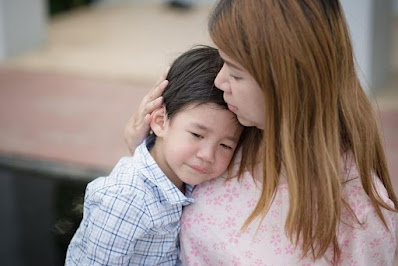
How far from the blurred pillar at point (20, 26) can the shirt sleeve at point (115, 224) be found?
532cm

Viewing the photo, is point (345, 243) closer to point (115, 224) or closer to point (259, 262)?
point (259, 262)

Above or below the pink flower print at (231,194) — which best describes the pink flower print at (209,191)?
below

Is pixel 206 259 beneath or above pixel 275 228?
beneath

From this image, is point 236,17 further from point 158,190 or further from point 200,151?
point 158,190

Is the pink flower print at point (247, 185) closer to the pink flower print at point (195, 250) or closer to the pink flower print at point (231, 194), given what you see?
the pink flower print at point (231, 194)

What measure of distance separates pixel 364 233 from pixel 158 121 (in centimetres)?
56

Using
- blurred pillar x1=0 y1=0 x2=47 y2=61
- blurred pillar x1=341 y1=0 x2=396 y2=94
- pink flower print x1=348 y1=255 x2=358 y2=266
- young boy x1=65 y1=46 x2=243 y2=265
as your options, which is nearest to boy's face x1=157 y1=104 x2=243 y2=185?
young boy x1=65 y1=46 x2=243 y2=265

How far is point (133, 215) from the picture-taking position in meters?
1.62

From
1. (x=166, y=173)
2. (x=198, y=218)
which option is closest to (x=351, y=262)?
(x=198, y=218)

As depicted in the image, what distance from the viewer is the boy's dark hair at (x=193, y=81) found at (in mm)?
1637

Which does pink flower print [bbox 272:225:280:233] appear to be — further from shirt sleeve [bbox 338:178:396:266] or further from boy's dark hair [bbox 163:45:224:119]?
boy's dark hair [bbox 163:45:224:119]

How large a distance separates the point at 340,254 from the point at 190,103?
0.48 metres

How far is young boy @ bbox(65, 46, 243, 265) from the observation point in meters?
1.62

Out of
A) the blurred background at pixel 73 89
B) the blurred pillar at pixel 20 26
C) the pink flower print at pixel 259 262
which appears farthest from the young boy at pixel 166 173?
the blurred pillar at pixel 20 26
